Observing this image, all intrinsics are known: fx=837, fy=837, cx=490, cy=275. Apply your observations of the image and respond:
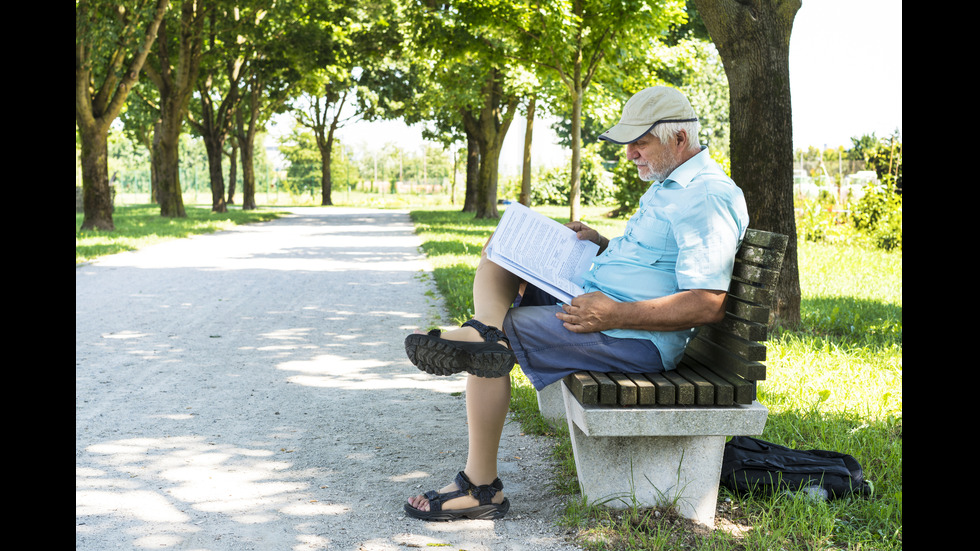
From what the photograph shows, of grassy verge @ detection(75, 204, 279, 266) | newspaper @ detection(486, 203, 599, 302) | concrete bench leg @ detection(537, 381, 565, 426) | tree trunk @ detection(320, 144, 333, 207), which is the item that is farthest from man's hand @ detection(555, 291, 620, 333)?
tree trunk @ detection(320, 144, 333, 207)

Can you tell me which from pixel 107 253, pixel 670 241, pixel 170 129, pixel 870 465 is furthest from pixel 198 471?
pixel 170 129

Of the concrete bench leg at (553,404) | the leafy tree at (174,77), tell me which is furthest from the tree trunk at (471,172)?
the concrete bench leg at (553,404)

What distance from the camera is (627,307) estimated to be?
3090 millimetres

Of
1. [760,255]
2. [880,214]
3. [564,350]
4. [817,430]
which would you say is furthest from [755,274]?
[880,214]

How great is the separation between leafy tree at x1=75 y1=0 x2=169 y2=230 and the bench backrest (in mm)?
16856

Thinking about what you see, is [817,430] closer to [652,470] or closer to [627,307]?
[652,470]

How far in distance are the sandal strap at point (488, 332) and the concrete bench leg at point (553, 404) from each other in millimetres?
1318

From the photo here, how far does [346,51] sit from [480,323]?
2402 cm

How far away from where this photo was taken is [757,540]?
296 cm

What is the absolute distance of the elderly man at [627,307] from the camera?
304cm

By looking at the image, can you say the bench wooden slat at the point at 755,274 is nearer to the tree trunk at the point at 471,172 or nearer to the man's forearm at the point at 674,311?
the man's forearm at the point at 674,311

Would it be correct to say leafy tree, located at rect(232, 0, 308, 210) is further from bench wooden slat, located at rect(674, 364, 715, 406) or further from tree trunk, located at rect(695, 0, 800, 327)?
bench wooden slat, located at rect(674, 364, 715, 406)

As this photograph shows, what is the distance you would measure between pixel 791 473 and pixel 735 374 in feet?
2.05

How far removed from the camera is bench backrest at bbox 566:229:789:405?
116 inches
